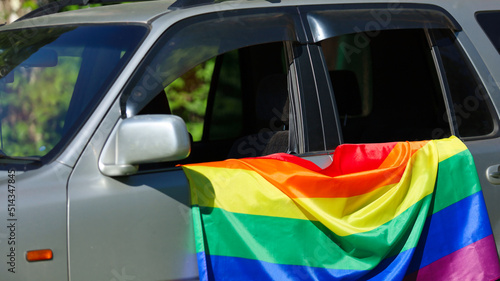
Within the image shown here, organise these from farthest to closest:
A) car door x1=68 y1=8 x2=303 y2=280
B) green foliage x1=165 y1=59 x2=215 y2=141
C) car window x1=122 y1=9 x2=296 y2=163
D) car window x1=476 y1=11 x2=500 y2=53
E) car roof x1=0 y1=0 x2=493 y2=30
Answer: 1. green foliage x1=165 y1=59 x2=215 y2=141
2. car window x1=476 y1=11 x2=500 y2=53
3. car roof x1=0 y1=0 x2=493 y2=30
4. car window x1=122 y1=9 x2=296 y2=163
5. car door x1=68 y1=8 x2=303 y2=280

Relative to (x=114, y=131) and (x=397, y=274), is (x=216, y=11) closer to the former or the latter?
(x=114, y=131)

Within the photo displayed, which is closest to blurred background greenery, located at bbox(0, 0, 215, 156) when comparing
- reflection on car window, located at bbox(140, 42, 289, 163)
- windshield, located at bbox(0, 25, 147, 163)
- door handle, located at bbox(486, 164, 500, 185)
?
windshield, located at bbox(0, 25, 147, 163)

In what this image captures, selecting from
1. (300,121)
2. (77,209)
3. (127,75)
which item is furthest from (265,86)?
(77,209)

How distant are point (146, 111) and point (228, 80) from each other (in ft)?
5.05

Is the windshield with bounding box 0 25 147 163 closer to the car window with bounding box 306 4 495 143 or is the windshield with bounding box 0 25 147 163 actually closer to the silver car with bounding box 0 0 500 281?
the silver car with bounding box 0 0 500 281

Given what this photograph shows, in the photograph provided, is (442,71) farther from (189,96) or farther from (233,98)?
(189,96)

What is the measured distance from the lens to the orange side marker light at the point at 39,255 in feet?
7.48

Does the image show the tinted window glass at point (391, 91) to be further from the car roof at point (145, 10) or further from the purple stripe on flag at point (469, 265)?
the purple stripe on flag at point (469, 265)

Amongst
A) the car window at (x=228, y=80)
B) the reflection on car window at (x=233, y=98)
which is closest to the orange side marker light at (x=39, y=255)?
the car window at (x=228, y=80)

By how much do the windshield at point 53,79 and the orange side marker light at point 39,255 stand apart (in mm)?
377

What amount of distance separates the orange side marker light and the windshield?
1.24ft

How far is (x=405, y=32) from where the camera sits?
167 inches

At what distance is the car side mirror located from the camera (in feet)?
7.57

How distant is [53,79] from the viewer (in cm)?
284
